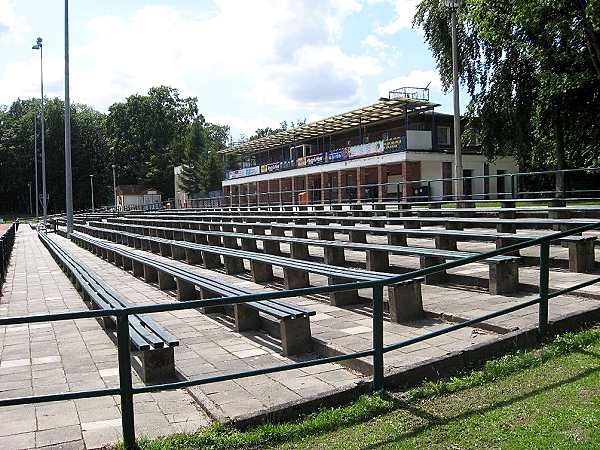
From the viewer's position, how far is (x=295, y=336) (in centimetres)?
569

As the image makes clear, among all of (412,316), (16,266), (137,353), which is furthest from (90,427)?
(16,266)

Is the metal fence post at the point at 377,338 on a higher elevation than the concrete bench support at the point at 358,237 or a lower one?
lower

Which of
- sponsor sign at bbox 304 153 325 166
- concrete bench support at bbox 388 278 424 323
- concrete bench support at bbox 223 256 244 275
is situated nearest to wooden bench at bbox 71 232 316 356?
concrete bench support at bbox 388 278 424 323

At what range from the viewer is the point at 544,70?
2178cm

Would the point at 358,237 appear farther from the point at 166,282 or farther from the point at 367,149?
the point at 367,149

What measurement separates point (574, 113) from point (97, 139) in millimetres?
90460

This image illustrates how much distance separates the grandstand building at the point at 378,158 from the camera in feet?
116

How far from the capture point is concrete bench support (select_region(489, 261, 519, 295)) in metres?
6.79

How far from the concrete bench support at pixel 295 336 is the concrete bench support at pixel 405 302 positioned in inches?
41.7

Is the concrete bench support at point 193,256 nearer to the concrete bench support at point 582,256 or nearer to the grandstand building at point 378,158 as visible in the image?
the concrete bench support at point 582,256

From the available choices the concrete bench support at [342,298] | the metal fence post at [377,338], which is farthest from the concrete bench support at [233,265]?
the metal fence post at [377,338]

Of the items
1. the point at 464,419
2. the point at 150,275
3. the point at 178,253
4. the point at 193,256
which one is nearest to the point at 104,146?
the point at 178,253

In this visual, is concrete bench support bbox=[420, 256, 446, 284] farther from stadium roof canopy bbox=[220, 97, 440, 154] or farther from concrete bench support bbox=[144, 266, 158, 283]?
stadium roof canopy bbox=[220, 97, 440, 154]

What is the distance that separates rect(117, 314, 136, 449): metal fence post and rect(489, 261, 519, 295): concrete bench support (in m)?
4.54
